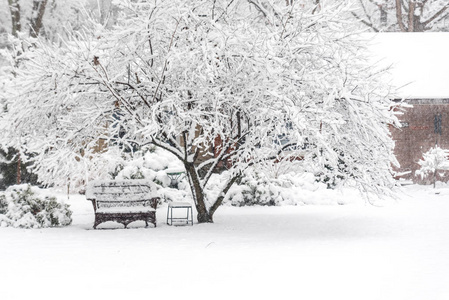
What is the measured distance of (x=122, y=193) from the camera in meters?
12.0

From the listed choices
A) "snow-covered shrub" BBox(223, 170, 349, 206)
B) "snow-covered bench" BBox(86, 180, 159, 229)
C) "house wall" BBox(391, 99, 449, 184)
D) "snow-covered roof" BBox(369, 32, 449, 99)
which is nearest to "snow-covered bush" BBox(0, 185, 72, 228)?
"snow-covered bench" BBox(86, 180, 159, 229)

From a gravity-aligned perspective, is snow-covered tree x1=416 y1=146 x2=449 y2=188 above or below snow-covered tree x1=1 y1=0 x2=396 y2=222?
below

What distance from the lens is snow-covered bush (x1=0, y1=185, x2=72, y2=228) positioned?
37.6ft

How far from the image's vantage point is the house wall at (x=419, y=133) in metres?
21.1

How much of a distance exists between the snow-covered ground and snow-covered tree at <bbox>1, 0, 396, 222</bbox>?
140 centimetres

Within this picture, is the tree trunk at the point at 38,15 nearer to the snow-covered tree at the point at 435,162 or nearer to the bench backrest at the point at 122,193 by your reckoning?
the bench backrest at the point at 122,193

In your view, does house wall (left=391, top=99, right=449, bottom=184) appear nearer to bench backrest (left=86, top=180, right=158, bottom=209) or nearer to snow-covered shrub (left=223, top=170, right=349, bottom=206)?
snow-covered shrub (left=223, top=170, right=349, bottom=206)

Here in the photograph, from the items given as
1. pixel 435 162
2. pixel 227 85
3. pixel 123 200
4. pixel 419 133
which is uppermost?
pixel 419 133

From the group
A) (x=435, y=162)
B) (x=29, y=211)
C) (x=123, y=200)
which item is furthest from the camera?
(x=435, y=162)

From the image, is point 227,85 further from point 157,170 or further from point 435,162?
point 435,162

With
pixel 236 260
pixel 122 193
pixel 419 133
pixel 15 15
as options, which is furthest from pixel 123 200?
pixel 15 15

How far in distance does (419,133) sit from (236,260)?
52.3 feet

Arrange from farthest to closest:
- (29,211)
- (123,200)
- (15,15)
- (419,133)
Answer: (15,15)
(419,133)
(123,200)
(29,211)

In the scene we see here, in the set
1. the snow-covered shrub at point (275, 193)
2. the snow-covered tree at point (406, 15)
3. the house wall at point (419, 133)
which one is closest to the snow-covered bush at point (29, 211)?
the snow-covered shrub at point (275, 193)
